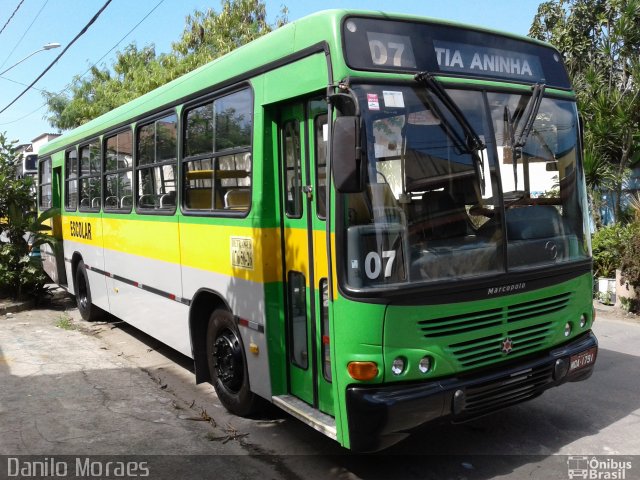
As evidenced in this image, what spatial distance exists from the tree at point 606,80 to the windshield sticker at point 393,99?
8.12 metres

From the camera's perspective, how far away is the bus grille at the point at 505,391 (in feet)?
12.6

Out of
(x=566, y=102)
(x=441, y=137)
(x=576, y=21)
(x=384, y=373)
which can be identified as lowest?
(x=384, y=373)

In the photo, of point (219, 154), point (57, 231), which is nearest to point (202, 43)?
point (57, 231)

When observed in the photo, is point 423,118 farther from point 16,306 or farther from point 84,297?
point 16,306

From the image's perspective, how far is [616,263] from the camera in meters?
9.78

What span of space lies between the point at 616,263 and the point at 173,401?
7.39 meters

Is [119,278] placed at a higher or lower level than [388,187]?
lower

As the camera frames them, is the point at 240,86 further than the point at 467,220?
Yes

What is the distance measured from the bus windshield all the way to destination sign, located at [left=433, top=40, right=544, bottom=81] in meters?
0.18

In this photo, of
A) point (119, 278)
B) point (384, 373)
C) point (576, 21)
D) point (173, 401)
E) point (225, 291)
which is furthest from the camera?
point (576, 21)

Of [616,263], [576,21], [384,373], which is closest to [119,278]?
[384,373]

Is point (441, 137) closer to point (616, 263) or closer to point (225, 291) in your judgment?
point (225, 291)

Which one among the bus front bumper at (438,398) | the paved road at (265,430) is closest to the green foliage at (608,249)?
the paved road at (265,430)

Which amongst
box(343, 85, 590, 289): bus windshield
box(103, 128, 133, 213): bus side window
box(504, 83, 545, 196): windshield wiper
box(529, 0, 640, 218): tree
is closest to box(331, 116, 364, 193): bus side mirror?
box(343, 85, 590, 289): bus windshield
